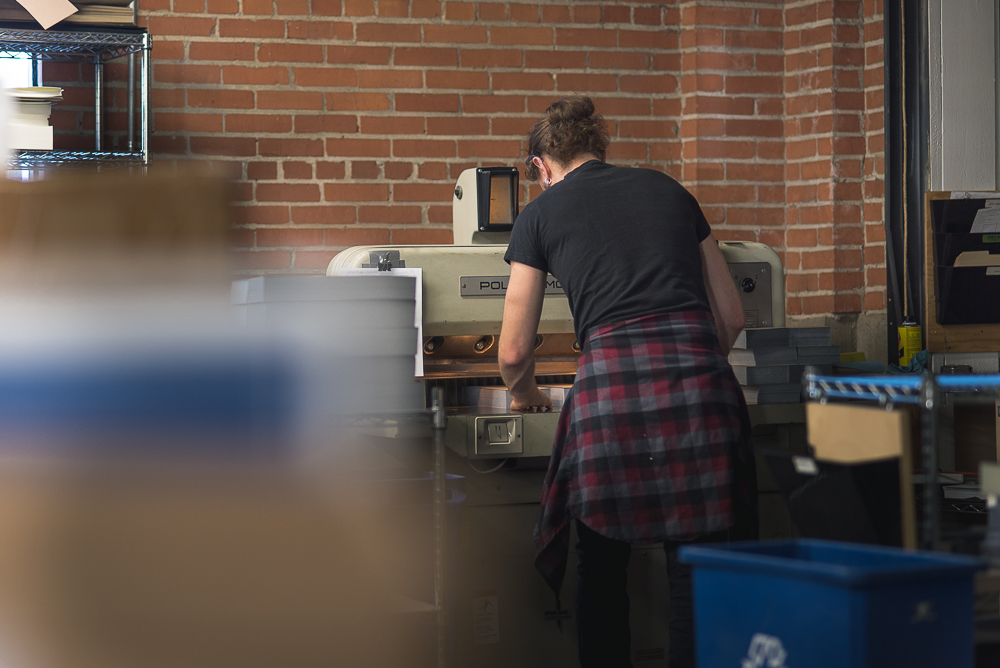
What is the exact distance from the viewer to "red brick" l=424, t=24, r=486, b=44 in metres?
3.27

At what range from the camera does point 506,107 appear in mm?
3326

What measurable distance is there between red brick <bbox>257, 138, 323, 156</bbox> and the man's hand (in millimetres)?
1370

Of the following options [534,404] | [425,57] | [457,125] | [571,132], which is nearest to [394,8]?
[425,57]

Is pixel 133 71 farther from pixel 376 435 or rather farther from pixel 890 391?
pixel 890 391

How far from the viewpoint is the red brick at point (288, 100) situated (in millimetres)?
3162

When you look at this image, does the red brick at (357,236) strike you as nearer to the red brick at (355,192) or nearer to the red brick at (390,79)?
the red brick at (355,192)

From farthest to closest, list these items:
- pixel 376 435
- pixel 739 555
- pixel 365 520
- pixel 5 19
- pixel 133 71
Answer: pixel 133 71 < pixel 5 19 < pixel 376 435 < pixel 365 520 < pixel 739 555

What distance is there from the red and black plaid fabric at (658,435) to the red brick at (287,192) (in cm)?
157

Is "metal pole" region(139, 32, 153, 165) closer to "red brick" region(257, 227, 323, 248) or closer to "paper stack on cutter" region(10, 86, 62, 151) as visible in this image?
"paper stack on cutter" region(10, 86, 62, 151)

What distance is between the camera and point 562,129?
203 centimetres

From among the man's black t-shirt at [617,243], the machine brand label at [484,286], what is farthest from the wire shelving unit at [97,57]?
the man's black t-shirt at [617,243]

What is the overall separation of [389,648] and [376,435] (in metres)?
0.44

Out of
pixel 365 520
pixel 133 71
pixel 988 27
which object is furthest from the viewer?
pixel 988 27

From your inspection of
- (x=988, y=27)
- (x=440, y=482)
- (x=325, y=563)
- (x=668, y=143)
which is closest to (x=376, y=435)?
(x=440, y=482)
